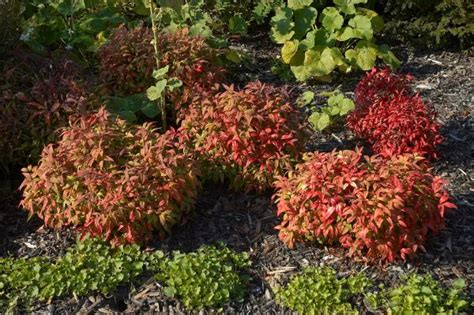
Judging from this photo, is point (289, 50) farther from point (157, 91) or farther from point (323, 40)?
point (157, 91)

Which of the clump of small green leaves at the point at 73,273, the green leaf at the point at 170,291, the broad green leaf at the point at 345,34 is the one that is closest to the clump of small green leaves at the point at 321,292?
the green leaf at the point at 170,291

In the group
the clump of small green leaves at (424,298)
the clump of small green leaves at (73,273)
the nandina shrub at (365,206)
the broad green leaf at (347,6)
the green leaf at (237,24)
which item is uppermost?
the broad green leaf at (347,6)

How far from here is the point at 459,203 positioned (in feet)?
15.0

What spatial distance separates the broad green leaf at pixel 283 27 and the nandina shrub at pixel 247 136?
145 cm

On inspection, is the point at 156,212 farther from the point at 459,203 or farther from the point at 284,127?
the point at 459,203

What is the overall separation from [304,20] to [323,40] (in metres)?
0.24

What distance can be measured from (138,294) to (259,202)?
43.3 inches

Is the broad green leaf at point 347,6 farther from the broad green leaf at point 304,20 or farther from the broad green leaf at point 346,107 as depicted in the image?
the broad green leaf at point 346,107

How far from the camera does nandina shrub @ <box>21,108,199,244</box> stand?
411 centimetres

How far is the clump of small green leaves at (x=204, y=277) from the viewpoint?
12.5ft

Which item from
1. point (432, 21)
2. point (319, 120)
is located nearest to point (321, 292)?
point (319, 120)

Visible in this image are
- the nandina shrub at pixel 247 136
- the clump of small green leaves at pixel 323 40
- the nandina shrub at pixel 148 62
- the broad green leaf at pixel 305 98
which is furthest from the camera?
the clump of small green leaves at pixel 323 40

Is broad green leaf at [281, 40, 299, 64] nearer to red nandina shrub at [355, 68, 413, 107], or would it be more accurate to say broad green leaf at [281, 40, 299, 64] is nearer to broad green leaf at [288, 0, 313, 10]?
broad green leaf at [288, 0, 313, 10]

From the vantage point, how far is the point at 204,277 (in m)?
3.84
